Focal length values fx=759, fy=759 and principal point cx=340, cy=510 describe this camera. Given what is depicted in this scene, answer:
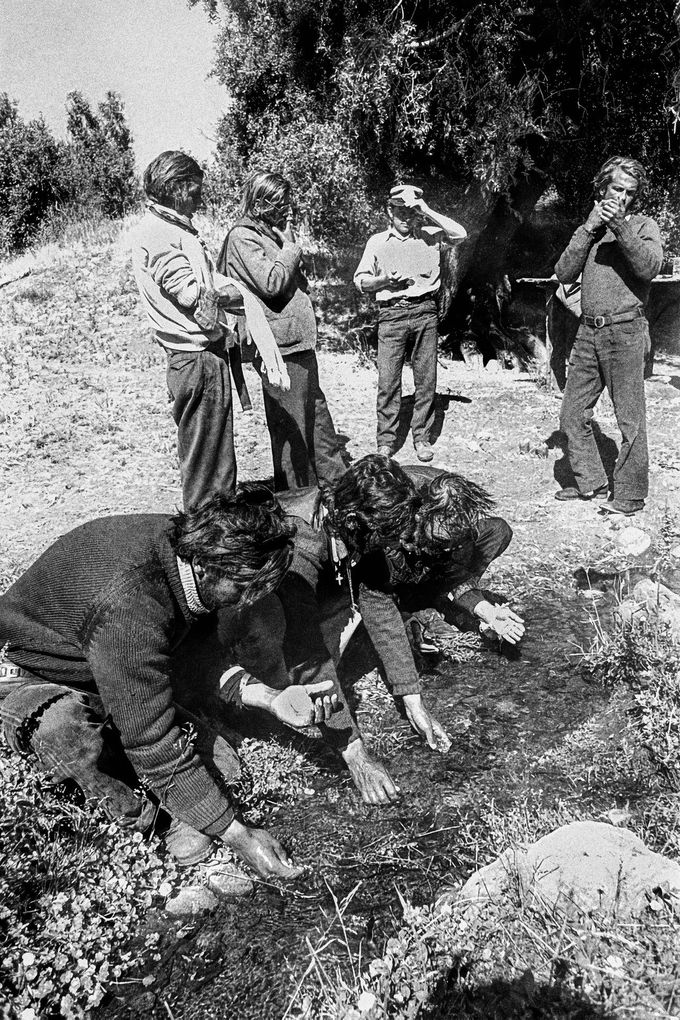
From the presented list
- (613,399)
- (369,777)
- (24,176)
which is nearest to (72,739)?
(369,777)

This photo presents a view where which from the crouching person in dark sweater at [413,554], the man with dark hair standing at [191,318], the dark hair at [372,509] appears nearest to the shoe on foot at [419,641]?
the crouching person in dark sweater at [413,554]

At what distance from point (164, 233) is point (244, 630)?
2175mm

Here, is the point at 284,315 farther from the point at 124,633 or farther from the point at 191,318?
the point at 124,633

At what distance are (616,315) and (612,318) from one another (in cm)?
3

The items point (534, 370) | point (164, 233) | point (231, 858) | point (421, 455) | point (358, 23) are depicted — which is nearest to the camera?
point (231, 858)

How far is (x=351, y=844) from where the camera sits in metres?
2.64

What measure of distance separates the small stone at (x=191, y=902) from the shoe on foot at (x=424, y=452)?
13.4ft

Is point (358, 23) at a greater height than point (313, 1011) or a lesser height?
greater

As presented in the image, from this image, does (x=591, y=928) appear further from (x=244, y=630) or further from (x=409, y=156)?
(x=409, y=156)

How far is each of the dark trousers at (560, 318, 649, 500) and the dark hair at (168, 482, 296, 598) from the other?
3163 mm

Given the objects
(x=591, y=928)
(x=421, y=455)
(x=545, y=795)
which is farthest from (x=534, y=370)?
(x=591, y=928)

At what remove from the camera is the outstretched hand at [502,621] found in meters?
3.33

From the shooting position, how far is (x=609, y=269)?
471cm

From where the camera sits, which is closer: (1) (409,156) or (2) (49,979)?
(2) (49,979)
